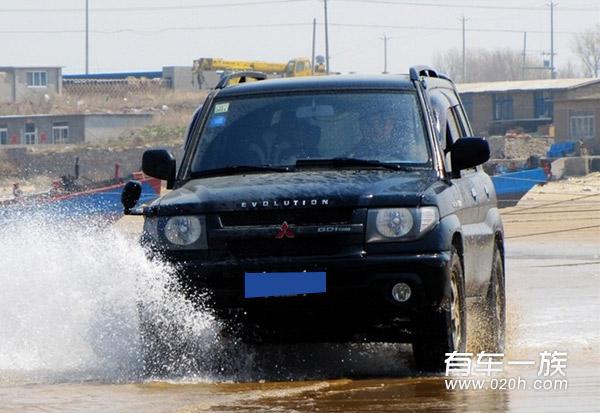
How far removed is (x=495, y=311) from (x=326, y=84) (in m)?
1.90

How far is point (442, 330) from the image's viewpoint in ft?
24.8

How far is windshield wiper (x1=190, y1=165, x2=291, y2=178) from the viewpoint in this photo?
8.37m

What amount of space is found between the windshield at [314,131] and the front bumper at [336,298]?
1.03m

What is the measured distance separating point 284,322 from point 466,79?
503 feet

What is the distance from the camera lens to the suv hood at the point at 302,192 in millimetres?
7555

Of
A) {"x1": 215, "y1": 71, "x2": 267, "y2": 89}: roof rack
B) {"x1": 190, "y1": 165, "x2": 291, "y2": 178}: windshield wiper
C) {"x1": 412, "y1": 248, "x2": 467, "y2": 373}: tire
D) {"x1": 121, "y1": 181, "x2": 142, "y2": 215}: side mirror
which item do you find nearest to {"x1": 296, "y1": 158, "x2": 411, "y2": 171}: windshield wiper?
{"x1": 190, "y1": 165, "x2": 291, "y2": 178}: windshield wiper

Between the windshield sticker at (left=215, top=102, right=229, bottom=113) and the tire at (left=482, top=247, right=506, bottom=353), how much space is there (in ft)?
6.94

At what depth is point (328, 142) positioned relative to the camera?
8484mm

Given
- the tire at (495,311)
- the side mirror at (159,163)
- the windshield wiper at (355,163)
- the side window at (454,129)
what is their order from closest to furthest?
1. the windshield wiper at (355,163)
2. the side mirror at (159,163)
3. the side window at (454,129)
4. the tire at (495,311)

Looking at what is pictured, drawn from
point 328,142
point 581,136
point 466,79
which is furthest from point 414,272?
point 466,79

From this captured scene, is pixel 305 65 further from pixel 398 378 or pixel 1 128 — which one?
pixel 398 378

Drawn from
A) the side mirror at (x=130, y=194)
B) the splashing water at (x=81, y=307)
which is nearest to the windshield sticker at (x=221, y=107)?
the side mirror at (x=130, y=194)

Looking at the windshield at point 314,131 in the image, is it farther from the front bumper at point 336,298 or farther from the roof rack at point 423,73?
the front bumper at point 336,298

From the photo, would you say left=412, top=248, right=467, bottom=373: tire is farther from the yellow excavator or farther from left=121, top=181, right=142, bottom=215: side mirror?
the yellow excavator
